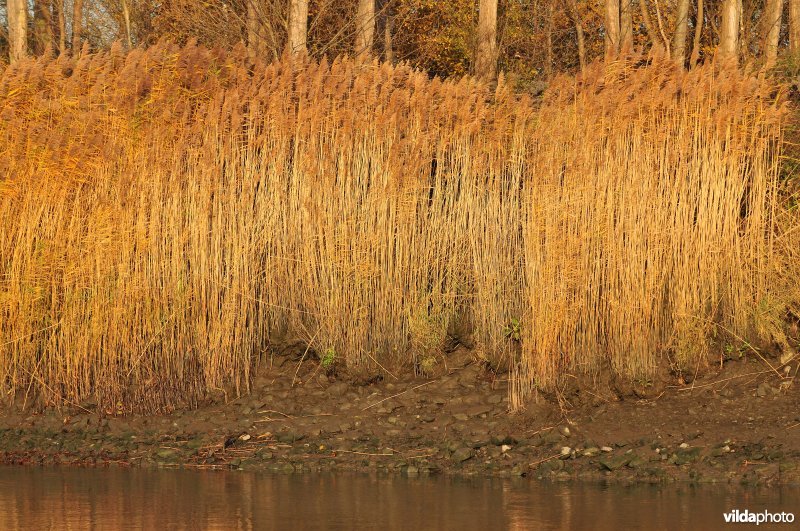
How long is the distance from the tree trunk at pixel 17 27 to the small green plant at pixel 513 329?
371 inches

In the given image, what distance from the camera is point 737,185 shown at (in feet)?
29.2

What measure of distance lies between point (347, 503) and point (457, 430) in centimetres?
186

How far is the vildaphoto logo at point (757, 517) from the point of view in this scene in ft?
19.0

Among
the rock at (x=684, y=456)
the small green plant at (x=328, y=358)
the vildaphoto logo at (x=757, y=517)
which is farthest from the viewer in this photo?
the small green plant at (x=328, y=358)

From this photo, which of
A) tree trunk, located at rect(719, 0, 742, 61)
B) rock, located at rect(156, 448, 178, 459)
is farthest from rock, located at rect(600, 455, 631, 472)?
tree trunk, located at rect(719, 0, 742, 61)

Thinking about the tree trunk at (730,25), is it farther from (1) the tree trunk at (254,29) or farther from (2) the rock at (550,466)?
(2) the rock at (550,466)

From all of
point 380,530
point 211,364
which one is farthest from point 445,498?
point 211,364

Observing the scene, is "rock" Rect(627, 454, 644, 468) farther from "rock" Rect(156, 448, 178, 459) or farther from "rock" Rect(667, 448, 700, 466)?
"rock" Rect(156, 448, 178, 459)

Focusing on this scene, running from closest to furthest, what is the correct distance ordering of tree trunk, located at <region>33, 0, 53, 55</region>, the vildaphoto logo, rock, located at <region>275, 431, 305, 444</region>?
the vildaphoto logo, rock, located at <region>275, 431, 305, 444</region>, tree trunk, located at <region>33, 0, 53, 55</region>

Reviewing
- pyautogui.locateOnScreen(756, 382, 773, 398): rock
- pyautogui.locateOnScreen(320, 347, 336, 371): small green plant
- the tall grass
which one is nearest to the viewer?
pyautogui.locateOnScreen(756, 382, 773, 398): rock

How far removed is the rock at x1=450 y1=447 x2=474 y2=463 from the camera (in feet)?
24.8

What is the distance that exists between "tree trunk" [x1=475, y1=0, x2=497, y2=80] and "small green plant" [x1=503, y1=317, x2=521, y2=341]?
7522 millimetres

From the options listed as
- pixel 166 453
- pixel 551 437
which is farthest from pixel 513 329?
pixel 166 453

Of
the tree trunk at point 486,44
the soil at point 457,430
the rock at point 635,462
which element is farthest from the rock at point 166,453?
the tree trunk at point 486,44
